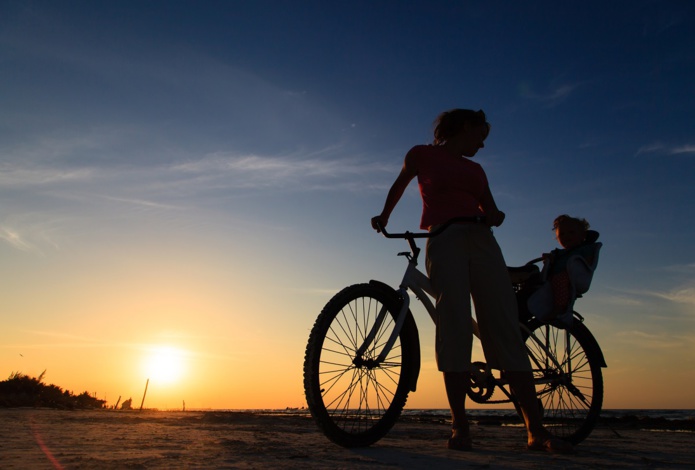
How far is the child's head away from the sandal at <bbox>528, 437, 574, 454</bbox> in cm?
179

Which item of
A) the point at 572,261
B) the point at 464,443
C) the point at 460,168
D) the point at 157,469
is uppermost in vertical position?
the point at 460,168

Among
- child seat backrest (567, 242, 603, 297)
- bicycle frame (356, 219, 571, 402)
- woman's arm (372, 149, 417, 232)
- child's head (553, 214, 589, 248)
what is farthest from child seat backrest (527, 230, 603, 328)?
woman's arm (372, 149, 417, 232)

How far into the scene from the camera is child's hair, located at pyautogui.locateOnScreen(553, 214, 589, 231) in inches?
182

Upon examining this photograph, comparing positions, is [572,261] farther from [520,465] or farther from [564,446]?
[520,465]

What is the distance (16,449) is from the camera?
115 inches

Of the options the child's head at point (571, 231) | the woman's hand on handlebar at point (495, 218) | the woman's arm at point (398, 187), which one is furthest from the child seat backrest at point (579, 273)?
the woman's arm at point (398, 187)

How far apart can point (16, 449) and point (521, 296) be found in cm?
380

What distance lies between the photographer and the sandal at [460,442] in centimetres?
341

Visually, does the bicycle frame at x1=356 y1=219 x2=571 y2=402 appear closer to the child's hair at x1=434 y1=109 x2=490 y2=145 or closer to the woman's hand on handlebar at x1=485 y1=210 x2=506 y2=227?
the woman's hand on handlebar at x1=485 y1=210 x2=506 y2=227

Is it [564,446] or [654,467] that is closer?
[654,467]

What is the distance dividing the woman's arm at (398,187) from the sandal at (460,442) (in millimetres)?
1594

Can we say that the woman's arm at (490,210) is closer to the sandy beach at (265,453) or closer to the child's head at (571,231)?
the child's head at (571,231)

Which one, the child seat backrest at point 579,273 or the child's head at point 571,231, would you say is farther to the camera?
the child's head at point 571,231

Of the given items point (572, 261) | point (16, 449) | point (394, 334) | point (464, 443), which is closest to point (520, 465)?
point (464, 443)
